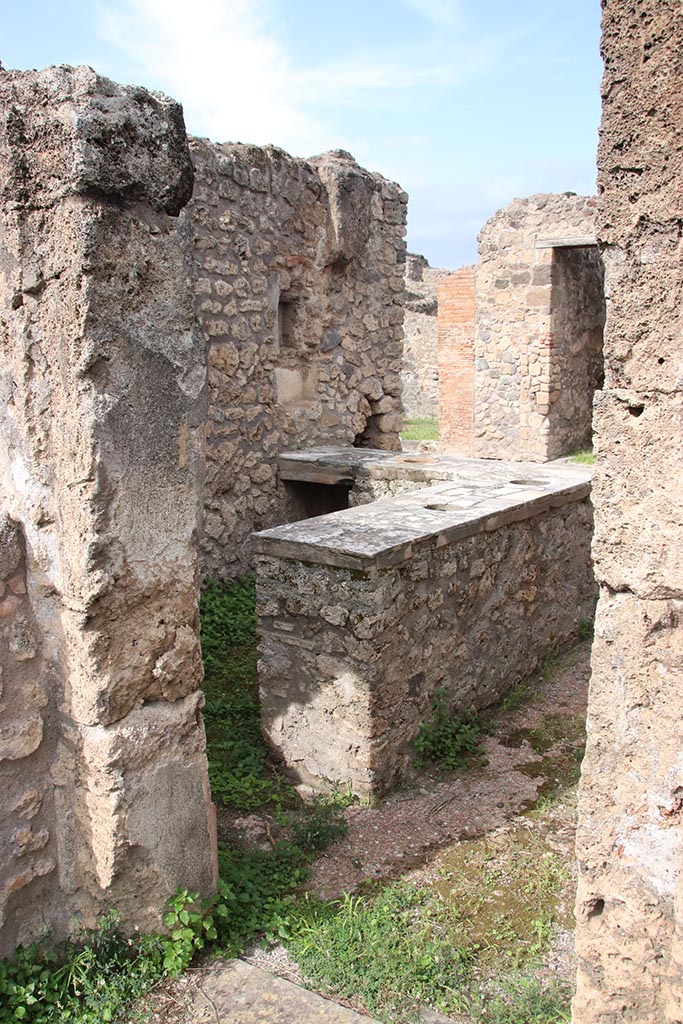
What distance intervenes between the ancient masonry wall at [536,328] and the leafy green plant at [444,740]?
6.59 metres

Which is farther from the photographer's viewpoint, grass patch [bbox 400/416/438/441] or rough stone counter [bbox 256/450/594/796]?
grass patch [bbox 400/416/438/441]

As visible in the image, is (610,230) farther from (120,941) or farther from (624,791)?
(120,941)

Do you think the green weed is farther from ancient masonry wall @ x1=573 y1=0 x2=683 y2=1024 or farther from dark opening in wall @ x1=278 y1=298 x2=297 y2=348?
dark opening in wall @ x1=278 y1=298 x2=297 y2=348

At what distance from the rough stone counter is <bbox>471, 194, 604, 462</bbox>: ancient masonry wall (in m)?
5.58

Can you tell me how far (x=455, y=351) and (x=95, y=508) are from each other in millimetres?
11653

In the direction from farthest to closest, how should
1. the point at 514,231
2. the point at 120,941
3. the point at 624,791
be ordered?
the point at 514,231
the point at 120,941
the point at 624,791

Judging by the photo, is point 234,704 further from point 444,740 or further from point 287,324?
point 287,324

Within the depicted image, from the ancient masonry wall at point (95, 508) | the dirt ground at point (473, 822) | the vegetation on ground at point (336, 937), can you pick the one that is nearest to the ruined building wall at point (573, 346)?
the dirt ground at point (473, 822)

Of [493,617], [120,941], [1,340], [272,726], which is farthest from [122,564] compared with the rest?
[493,617]

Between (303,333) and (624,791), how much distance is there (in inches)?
221

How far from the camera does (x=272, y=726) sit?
14.4ft

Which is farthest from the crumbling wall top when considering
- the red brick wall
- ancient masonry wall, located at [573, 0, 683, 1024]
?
the red brick wall

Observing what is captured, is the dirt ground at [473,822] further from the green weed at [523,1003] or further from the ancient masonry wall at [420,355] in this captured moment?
the ancient masonry wall at [420,355]

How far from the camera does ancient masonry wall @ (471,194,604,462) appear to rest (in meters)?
10.2
